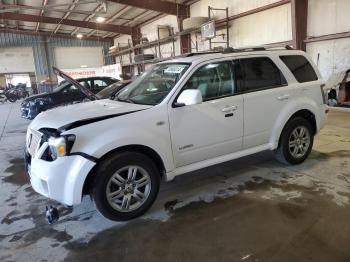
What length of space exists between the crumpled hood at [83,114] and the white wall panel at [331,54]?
25.6 feet

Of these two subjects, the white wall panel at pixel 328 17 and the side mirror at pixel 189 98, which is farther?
the white wall panel at pixel 328 17

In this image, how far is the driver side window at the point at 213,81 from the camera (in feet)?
11.3

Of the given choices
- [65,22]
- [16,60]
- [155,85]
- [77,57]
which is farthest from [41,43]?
[155,85]

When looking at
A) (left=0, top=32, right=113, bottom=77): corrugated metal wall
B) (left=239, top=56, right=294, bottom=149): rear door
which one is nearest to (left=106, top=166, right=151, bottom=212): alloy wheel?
(left=239, top=56, right=294, bottom=149): rear door

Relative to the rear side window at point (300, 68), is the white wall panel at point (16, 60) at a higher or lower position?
higher

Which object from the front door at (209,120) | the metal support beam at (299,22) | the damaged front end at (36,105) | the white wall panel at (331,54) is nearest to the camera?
the front door at (209,120)

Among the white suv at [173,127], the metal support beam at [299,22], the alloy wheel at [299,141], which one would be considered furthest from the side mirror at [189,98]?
the metal support beam at [299,22]

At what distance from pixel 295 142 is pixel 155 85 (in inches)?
82.2

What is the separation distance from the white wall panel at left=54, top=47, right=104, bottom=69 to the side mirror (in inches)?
996

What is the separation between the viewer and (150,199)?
320 centimetres

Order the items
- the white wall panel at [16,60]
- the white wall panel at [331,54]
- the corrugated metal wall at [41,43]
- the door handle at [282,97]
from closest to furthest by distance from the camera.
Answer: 1. the door handle at [282,97]
2. the white wall panel at [331,54]
3. the corrugated metal wall at [41,43]
4. the white wall panel at [16,60]

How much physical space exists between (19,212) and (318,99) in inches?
161

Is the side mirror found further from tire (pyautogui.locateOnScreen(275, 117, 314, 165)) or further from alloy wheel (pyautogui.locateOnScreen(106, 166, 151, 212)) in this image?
tire (pyautogui.locateOnScreen(275, 117, 314, 165))

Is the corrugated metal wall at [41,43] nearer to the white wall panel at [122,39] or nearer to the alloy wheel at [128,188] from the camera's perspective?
the white wall panel at [122,39]
